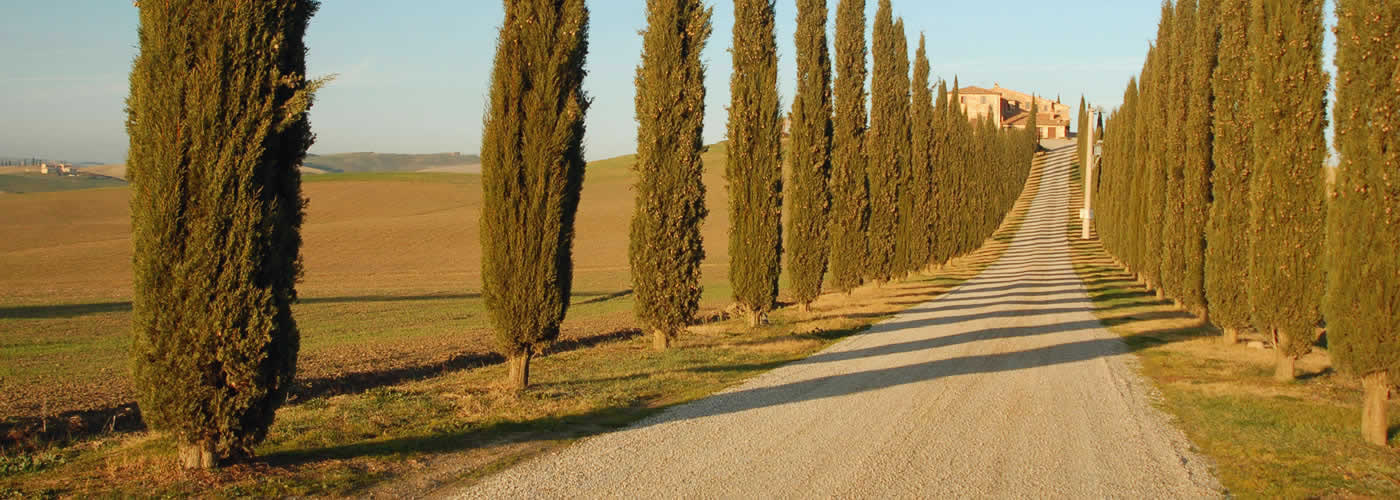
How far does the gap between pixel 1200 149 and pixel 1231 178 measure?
3.86 m

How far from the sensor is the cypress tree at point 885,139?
30.6m

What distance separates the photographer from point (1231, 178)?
48.2 ft

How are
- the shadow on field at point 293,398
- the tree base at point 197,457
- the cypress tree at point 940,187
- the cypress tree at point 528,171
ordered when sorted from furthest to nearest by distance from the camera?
the cypress tree at point 940,187 < the cypress tree at point 528,171 < the shadow on field at point 293,398 < the tree base at point 197,457

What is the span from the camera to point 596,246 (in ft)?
198

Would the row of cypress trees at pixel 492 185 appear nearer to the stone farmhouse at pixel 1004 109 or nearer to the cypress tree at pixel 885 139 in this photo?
the cypress tree at pixel 885 139

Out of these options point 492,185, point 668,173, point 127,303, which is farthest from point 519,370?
point 127,303

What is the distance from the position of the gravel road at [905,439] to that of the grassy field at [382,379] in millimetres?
781

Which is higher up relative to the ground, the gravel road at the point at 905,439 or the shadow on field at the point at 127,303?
the gravel road at the point at 905,439

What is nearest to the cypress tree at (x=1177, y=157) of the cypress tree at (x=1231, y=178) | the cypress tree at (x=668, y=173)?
the cypress tree at (x=1231, y=178)

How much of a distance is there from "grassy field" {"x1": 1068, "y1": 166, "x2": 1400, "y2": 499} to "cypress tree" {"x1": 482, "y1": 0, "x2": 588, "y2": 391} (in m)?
7.08

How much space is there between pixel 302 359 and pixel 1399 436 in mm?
15729

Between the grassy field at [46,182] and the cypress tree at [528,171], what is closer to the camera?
the cypress tree at [528,171]

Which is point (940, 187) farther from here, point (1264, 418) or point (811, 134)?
point (1264, 418)

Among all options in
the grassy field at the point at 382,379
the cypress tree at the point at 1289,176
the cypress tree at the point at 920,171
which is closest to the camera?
the grassy field at the point at 382,379
